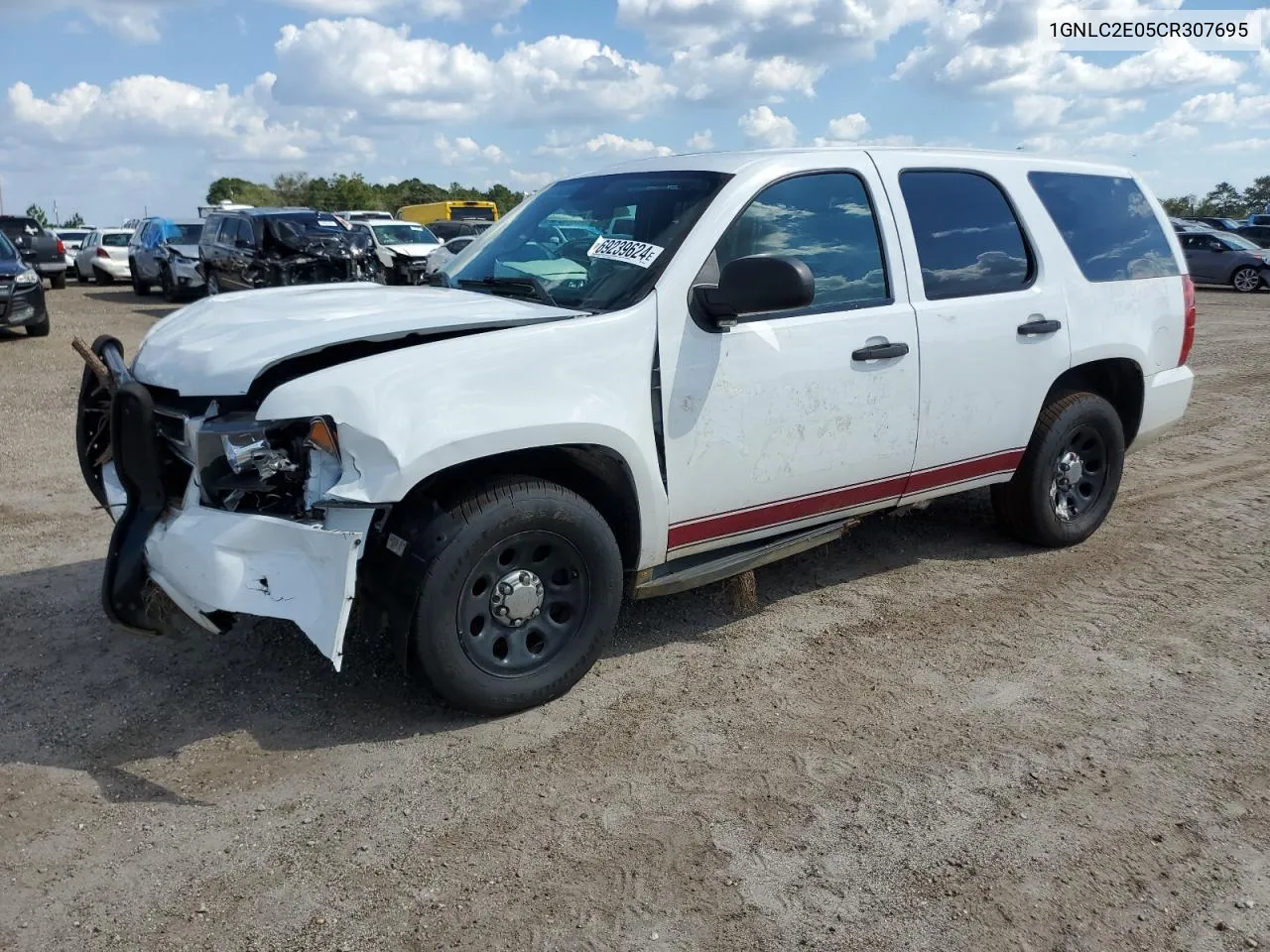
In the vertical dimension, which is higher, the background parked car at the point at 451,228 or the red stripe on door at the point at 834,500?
the background parked car at the point at 451,228

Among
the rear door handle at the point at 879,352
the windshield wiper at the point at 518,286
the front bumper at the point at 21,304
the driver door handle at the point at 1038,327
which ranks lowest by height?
the front bumper at the point at 21,304

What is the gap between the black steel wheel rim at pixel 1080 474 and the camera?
5.37 meters

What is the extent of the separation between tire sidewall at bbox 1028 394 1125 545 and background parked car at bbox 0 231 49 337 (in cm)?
1289

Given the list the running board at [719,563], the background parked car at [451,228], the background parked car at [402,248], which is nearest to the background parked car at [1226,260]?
the background parked car at [402,248]

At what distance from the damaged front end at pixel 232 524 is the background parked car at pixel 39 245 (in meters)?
22.2

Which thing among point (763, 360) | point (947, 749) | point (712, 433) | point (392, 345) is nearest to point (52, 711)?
point (392, 345)

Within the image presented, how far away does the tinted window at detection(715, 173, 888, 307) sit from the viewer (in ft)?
13.2

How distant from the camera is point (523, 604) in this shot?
3631 millimetres

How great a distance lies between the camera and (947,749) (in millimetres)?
3555

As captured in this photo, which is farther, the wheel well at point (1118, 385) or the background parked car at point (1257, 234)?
the background parked car at point (1257, 234)

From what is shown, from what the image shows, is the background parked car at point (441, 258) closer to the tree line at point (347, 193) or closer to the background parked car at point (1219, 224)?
the background parked car at point (1219, 224)

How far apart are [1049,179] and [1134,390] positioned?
125 cm

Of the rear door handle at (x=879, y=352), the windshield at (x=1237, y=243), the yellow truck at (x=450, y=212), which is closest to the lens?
the rear door handle at (x=879, y=352)

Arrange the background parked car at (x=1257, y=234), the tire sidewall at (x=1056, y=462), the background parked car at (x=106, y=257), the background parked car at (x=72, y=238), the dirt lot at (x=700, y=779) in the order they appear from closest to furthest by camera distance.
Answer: the dirt lot at (x=700, y=779), the tire sidewall at (x=1056, y=462), the background parked car at (x=1257, y=234), the background parked car at (x=106, y=257), the background parked car at (x=72, y=238)
